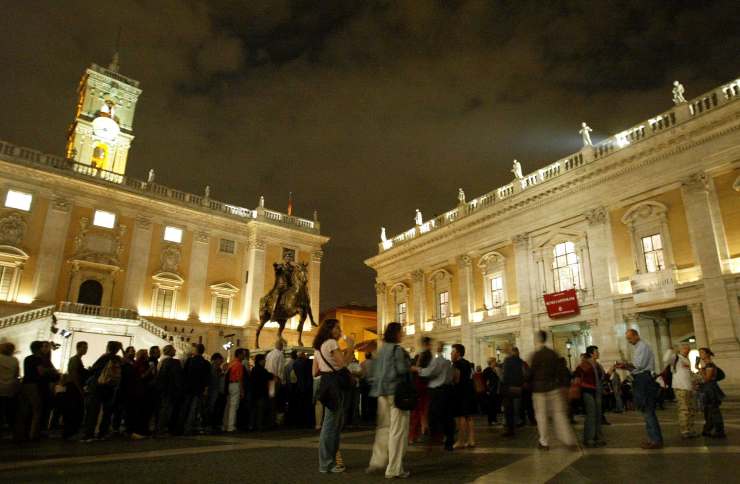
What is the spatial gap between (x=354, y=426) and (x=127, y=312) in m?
19.3

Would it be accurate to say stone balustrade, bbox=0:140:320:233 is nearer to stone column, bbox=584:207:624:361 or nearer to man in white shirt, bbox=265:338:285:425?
stone column, bbox=584:207:624:361

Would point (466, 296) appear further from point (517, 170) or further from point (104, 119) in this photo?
point (104, 119)

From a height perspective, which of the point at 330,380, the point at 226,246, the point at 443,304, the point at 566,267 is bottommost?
the point at 330,380

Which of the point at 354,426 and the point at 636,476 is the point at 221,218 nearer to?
the point at 354,426

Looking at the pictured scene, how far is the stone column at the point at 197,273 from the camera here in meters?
29.2

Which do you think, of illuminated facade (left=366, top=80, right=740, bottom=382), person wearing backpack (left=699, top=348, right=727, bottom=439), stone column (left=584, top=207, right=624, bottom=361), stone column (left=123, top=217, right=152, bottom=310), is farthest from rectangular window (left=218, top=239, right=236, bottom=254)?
person wearing backpack (left=699, top=348, right=727, bottom=439)

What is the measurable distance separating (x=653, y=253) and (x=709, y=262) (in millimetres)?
2171

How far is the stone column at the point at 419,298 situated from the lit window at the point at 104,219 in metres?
18.6

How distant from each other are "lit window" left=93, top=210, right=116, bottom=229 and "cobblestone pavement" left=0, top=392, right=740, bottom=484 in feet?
73.2

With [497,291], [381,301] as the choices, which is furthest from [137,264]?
[497,291]

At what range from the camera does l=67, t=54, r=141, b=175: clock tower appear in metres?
34.7

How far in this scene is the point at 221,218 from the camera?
104 feet

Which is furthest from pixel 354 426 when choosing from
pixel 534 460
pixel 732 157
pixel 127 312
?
pixel 127 312

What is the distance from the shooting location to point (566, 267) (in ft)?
69.9
